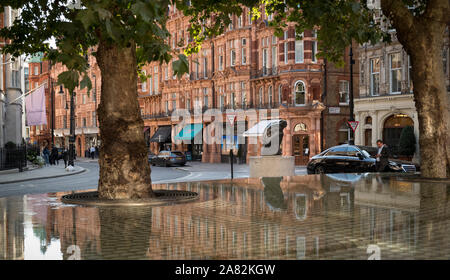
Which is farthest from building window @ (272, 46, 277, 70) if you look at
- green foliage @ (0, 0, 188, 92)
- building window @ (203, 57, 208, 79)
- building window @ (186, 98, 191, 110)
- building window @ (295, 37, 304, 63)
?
green foliage @ (0, 0, 188, 92)

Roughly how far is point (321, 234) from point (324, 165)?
1673cm

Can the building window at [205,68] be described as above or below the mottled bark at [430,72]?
above

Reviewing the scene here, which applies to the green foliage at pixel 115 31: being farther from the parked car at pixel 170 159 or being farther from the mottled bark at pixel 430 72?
the parked car at pixel 170 159

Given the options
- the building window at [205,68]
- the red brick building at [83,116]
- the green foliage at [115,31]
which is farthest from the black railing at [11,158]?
the red brick building at [83,116]

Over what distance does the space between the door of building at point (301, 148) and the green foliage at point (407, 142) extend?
1061cm

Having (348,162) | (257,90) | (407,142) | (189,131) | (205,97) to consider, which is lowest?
(348,162)

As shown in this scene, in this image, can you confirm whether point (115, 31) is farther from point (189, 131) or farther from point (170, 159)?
point (189, 131)

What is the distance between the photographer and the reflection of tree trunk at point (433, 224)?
5.72 m

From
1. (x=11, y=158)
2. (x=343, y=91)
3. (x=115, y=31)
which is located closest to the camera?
(x=115, y=31)

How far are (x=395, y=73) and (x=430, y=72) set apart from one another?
26.0 m

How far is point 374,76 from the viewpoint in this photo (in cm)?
4078

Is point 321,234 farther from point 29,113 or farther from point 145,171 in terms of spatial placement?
point 29,113

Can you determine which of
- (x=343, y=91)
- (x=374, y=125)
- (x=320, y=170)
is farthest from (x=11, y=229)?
(x=343, y=91)
